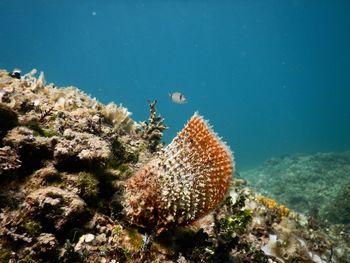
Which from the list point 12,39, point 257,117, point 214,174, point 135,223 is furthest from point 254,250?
point 257,117

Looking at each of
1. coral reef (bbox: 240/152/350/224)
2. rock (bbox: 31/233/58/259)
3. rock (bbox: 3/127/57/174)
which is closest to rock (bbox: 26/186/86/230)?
rock (bbox: 31/233/58/259)

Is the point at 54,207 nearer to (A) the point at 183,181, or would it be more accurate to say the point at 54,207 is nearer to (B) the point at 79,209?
(B) the point at 79,209

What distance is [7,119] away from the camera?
357cm

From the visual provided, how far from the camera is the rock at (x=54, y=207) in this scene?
291 cm

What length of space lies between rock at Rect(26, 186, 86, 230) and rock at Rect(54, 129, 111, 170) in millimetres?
431

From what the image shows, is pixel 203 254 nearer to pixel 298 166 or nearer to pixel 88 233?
pixel 88 233

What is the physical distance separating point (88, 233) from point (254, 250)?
2.19 metres

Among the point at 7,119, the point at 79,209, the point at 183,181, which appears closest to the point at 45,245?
the point at 79,209

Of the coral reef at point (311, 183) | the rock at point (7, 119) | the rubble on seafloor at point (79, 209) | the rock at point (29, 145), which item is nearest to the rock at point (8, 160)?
the rubble on seafloor at point (79, 209)

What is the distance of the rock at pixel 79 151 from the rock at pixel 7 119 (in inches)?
23.2

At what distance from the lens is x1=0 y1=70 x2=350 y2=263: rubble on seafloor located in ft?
9.30

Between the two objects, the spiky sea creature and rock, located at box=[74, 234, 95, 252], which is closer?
rock, located at box=[74, 234, 95, 252]

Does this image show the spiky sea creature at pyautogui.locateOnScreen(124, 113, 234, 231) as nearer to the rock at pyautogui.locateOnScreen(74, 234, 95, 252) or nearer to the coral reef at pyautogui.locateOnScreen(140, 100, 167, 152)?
the rock at pyautogui.locateOnScreen(74, 234, 95, 252)

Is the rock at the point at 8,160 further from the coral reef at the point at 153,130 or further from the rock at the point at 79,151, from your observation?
the coral reef at the point at 153,130
